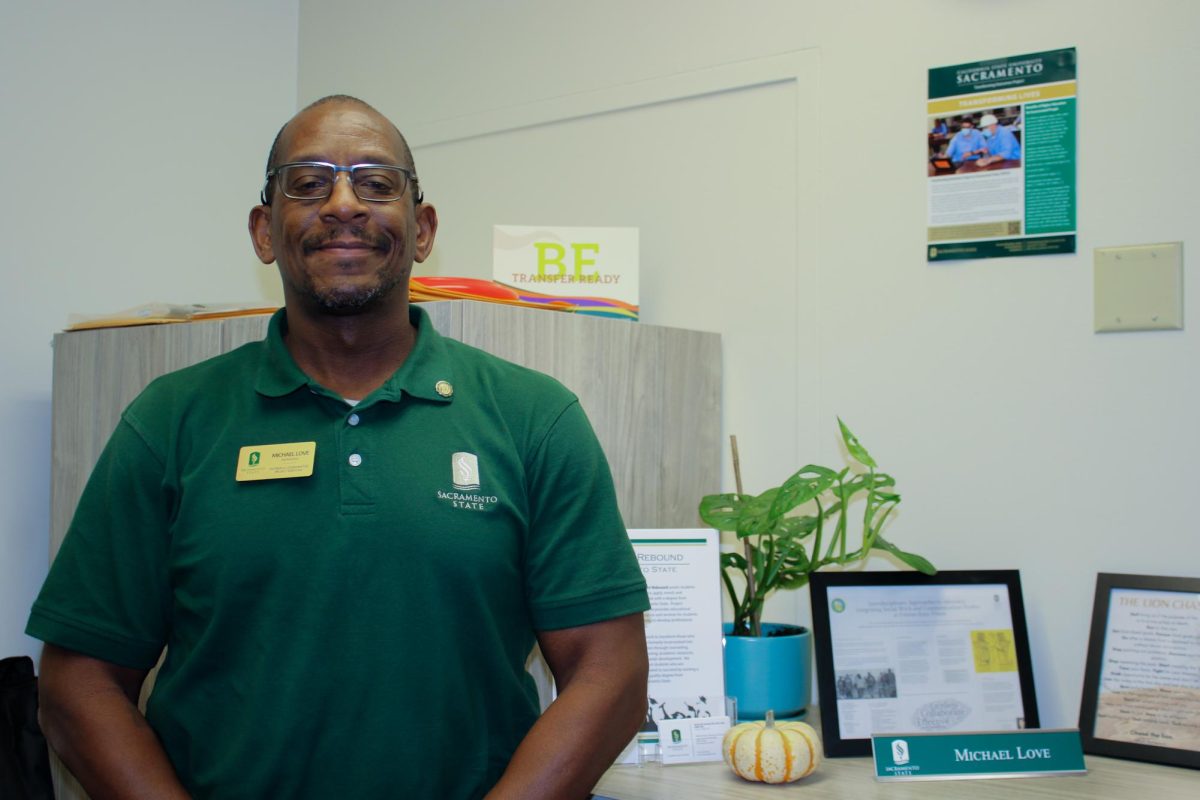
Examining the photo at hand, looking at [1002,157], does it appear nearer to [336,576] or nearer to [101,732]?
[336,576]

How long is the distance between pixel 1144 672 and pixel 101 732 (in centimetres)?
153

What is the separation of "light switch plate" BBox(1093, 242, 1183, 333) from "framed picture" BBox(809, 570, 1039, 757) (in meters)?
0.48

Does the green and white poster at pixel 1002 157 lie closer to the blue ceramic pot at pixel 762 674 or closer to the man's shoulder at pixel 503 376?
the blue ceramic pot at pixel 762 674

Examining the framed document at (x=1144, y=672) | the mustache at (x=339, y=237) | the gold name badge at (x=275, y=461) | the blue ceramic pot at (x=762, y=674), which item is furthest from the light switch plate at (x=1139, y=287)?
the gold name badge at (x=275, y=461)

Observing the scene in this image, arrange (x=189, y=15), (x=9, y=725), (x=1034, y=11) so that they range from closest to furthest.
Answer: (x=1034, y=11)
(x=9, y=725)
(x=189, y=15)

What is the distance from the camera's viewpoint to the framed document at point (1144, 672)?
1787 mm

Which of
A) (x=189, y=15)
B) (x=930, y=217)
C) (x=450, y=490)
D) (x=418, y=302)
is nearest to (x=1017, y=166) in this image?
(x=930, y=217)

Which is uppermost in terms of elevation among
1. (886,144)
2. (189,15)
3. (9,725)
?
Result: (189,15)

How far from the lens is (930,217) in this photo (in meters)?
2.17

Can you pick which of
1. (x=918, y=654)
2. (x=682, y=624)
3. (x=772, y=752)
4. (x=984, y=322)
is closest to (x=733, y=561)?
(x=682, y=624)

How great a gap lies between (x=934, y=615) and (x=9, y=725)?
1735 mm

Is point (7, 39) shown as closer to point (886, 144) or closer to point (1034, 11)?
point (886, 144)

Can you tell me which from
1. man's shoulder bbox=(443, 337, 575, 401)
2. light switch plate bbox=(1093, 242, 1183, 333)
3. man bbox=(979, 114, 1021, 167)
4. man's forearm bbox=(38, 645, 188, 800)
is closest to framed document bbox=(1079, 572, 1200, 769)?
light switch plate bbox=(1093, 242, 1183, 333)

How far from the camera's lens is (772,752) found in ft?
5.55
